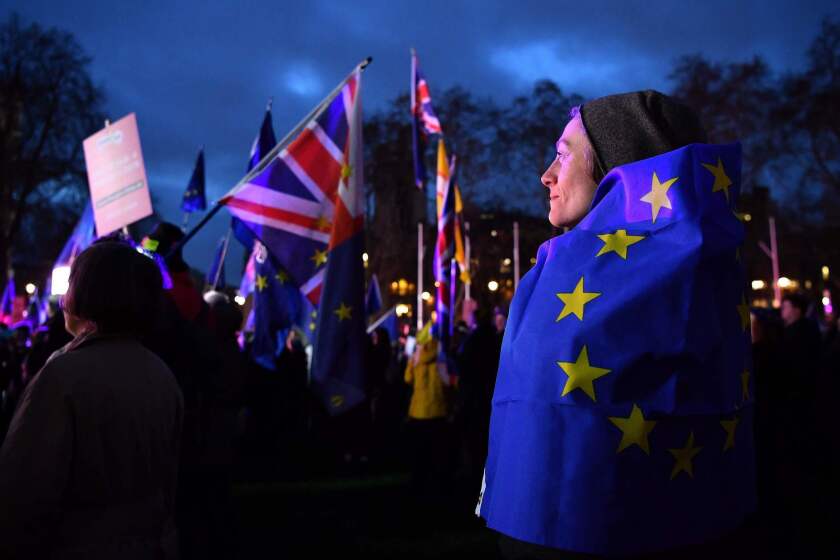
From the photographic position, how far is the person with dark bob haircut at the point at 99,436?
77.4 inches

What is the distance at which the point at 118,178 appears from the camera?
5836 millimetres

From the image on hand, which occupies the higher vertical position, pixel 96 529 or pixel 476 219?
pixel 476 219

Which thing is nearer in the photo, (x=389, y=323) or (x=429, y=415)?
(x=429, y=415)

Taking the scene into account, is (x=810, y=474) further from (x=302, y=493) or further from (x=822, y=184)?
(x=822, y=184)

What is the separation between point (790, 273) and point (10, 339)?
57420 mm

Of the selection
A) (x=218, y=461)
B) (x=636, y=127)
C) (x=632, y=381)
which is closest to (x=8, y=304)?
(x=218, y=461)

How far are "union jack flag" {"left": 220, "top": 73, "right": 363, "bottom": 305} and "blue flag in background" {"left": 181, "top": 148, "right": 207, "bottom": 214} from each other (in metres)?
8.08

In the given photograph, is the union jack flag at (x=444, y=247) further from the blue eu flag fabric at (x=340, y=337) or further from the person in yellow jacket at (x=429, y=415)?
the blue eu flag fabric at (x=340, y=337)

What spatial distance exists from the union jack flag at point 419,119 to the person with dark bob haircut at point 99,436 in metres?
9.48

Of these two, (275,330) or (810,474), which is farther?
(810,474)

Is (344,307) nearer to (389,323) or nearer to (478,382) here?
(478,382)

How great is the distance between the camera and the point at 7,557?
194cm

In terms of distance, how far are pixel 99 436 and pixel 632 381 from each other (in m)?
1.66

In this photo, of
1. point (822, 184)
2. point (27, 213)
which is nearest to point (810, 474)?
point (822, 184)
